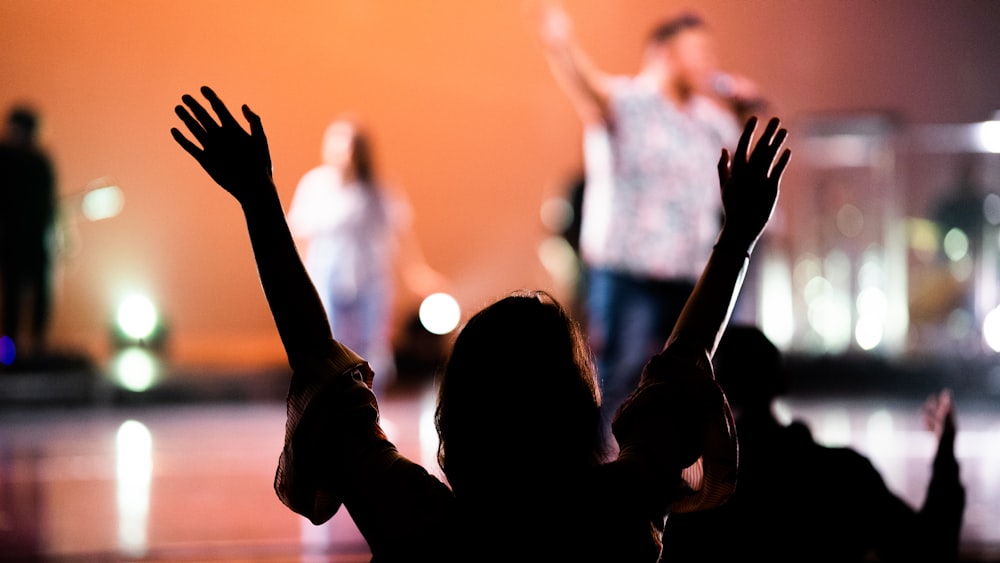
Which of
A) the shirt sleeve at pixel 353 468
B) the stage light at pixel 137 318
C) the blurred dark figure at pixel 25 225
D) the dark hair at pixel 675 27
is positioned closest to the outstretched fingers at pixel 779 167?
the shirt sleeve at pixel 353 468

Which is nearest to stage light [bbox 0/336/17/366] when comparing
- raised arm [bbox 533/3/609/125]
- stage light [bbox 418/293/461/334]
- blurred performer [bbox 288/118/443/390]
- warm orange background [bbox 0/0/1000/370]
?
warm orange background [bbox 0/0/1000/370]

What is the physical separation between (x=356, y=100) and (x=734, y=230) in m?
6.89

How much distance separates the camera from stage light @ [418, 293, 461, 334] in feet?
24.5

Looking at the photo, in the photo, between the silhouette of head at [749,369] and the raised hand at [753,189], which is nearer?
the raised hand at [753,189]

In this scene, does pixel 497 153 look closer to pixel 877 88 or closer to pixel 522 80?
pixel 522 80

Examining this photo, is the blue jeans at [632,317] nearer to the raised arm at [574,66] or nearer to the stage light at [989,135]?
the raised arm at [574,66]

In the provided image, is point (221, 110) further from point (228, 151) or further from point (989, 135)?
point (989, 135)

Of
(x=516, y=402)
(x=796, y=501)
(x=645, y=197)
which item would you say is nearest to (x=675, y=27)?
(x=645, y=197)

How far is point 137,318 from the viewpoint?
22.8ft

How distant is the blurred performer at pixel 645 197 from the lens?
11.9 feet

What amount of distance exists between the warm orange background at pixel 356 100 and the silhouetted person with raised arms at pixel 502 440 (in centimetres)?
532

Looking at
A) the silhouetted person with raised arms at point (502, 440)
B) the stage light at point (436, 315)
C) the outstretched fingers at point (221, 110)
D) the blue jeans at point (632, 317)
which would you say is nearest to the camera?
the silhouetted person with raised arms at point (502, 440)

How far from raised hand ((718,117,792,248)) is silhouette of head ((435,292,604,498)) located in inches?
11.0

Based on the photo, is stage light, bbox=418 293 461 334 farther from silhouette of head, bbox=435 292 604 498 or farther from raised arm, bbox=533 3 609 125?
silhouette of head, bbox=435 292 604 498
